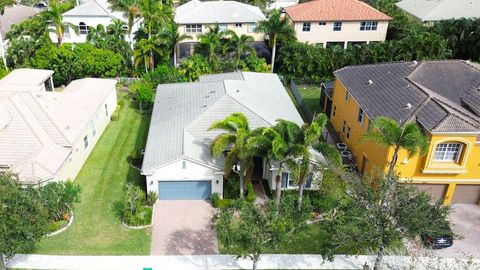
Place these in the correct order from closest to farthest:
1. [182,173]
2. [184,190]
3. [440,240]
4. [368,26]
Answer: [440,240] < [182,173] < [184,190] < [368,26]

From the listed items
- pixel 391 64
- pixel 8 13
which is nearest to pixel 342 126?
pixel 391 64

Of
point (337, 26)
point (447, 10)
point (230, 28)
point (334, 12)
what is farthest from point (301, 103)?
point (447, 10)

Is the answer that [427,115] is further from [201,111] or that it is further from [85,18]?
[85,18]

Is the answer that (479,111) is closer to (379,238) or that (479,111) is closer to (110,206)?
(379,238)

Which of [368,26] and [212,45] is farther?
[368,26]

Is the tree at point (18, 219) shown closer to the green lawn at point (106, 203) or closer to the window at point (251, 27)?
the green lawn at point (106, 203)

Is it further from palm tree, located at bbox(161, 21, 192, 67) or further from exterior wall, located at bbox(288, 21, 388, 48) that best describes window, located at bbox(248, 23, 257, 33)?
palm tree, located at bbox(161, 21, 192, 67)

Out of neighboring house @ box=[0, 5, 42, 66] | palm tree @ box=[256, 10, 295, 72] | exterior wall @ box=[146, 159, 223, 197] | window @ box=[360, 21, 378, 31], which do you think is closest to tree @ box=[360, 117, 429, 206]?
exterior wall @ box=[146, 159, 223, 197]

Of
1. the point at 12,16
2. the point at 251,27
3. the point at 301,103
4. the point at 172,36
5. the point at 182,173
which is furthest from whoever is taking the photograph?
the point at 12,16

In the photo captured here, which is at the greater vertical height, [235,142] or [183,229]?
[235,142]
